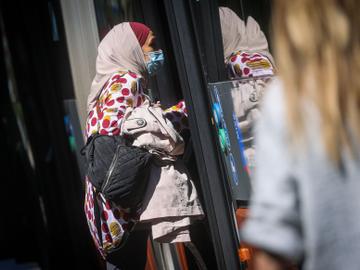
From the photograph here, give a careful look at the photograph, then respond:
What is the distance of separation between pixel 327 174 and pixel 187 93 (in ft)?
6.79

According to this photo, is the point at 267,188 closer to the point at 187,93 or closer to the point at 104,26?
the point at 187,93

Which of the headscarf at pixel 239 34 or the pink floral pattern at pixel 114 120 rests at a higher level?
the headscarf at pixel 239 34

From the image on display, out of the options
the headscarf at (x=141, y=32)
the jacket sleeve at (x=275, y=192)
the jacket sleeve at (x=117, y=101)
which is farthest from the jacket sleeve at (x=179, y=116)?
the jacket sleeve at (x=275, y=192)

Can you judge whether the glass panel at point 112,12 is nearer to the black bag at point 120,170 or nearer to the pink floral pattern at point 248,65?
the black bag at point 120,170

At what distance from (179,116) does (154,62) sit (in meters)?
0.27

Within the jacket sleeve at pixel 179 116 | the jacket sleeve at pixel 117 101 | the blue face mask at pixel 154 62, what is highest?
the blue face mask at pixel 154 62

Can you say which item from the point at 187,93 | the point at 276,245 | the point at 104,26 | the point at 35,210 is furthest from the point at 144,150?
the point at 35,210

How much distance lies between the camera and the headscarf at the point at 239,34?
2.71 metres

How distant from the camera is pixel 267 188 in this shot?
4.20ft

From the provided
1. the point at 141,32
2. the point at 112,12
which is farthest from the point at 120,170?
the point at 112,12

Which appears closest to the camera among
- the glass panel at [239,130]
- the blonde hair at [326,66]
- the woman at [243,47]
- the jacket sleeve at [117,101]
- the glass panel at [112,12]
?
the blonde hair at [326,66]

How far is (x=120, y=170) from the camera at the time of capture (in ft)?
10.5

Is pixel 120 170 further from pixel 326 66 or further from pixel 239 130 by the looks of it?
pixel 326 66

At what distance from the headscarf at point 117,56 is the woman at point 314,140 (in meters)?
2.21
